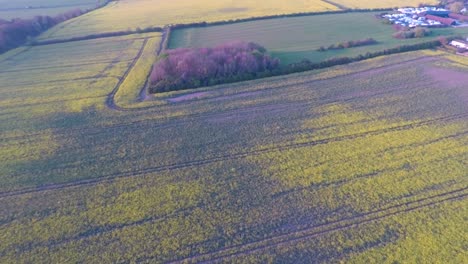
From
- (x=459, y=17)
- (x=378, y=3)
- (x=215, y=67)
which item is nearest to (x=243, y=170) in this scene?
(x=215, y=67)

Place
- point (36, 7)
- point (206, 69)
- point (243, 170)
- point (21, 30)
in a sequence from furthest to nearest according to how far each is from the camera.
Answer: point (36, 7) < point (21, 30) < point (206, 69) < point (243, 170)

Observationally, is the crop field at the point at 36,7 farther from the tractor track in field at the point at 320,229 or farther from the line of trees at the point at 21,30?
the tractor track in field at the point at 320,229

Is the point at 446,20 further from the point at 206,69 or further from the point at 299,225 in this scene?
the point at 299,225

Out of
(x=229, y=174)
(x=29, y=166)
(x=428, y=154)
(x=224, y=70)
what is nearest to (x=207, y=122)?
(x=229, y=174)

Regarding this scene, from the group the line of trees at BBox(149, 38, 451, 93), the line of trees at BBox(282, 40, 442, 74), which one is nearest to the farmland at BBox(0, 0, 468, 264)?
the line of trees at BBox(282, 40, 442, 74)

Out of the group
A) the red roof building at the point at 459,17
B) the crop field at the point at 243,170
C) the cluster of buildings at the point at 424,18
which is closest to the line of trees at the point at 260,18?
the cluster of buildings at the point at 424,18

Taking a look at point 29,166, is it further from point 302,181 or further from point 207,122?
point 302,181
